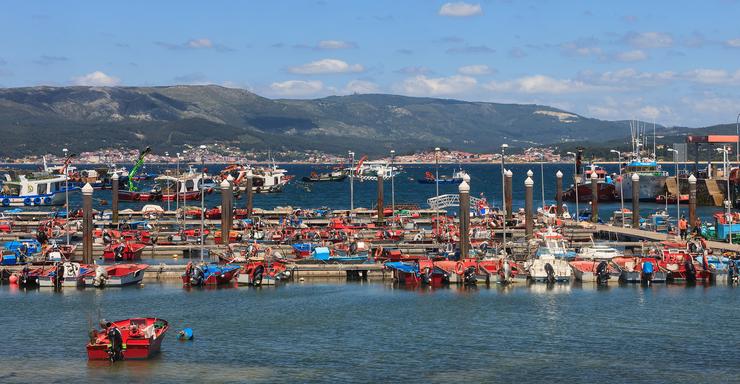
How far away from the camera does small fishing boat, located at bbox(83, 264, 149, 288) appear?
64.9m

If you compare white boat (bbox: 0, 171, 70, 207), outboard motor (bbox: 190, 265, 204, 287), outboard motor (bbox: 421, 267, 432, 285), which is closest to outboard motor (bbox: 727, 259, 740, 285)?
outboard motor (bbox: 421, 267, 432, 285)

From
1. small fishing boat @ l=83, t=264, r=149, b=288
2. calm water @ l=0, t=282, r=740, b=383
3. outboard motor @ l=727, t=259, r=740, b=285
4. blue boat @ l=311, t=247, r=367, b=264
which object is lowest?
calm water @ l=0, t=282, r=740, b=383

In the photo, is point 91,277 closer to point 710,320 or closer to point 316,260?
point 316,260

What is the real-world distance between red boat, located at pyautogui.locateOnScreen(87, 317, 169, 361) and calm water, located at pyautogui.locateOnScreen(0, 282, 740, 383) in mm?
736

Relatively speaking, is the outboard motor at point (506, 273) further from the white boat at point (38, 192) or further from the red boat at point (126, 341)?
the white boat at point (38, 192)

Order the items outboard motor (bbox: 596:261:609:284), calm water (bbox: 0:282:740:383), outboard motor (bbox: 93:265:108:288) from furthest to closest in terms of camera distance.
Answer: outboard motor (bbox: 596:261:609:284), outboard motor (bbox: 93:265:108:288), calm water (bbox: 0:282:740:383)

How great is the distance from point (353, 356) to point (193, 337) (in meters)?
7.96

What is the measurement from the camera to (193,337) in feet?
162

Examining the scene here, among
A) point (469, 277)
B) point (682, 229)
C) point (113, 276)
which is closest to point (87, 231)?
point (113, 276)

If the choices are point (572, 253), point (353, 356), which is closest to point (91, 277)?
point (353, 356)

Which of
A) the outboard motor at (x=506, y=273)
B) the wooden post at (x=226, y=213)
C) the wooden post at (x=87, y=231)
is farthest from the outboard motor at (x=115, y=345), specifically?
the wooden post at (x=226, y=213)

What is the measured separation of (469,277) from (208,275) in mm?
15484

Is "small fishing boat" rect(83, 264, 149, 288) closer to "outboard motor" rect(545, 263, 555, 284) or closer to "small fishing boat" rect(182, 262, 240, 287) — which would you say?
"small fishing boat" rect(182, 262, 240, 287)

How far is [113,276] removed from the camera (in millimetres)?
65312
